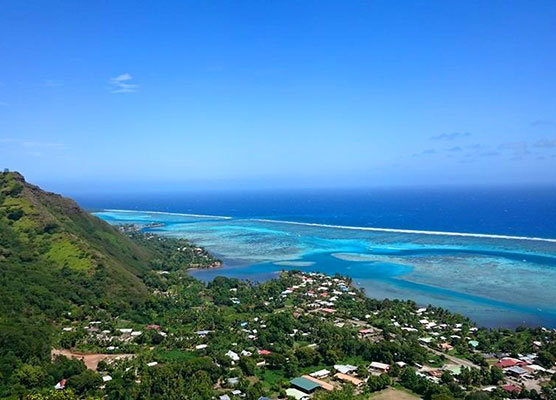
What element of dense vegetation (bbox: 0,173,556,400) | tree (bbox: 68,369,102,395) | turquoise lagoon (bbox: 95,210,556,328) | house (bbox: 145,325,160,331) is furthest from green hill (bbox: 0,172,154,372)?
turquoise lagoon (bbox: 95,210,556,328)

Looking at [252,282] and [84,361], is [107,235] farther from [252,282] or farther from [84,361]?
[84,361]

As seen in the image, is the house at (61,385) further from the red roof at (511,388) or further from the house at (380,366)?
the red roof at (511,388)

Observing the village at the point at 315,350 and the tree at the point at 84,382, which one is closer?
the tree at the point at 84,382

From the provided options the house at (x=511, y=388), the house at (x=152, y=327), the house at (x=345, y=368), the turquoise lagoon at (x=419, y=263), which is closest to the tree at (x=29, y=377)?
the house at (x=152, y=327)

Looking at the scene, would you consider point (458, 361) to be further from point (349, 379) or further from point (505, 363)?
point (349, 379)

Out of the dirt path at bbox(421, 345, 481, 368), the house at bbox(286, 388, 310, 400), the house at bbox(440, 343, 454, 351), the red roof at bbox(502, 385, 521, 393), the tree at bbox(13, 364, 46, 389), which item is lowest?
the dirt path at bbox(421, 345, 481, 368)

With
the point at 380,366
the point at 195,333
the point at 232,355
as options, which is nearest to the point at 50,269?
the point at 195,333

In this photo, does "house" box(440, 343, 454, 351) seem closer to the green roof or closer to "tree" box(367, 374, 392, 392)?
"tree" box(367, 374, 392, 392)

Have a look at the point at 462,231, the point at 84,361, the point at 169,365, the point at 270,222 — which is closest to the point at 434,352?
the point at 169,365
